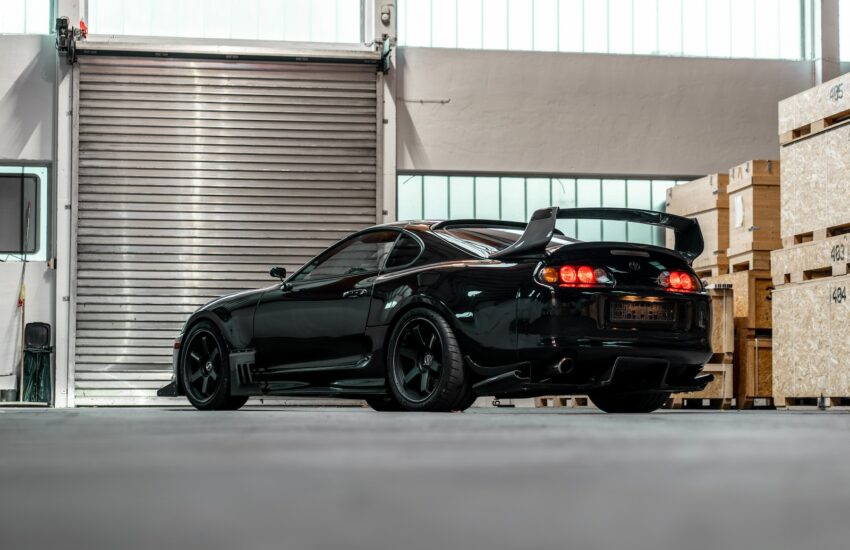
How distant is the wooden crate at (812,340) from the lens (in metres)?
10.7

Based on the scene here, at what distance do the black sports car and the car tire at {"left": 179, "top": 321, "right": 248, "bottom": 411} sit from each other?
31 centimetres

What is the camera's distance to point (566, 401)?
1392cm

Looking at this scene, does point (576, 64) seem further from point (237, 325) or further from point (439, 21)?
point (237, 325)

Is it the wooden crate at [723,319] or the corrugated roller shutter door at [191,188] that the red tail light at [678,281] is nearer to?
the wooden crate at [723,319]

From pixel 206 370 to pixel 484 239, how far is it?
255 cm

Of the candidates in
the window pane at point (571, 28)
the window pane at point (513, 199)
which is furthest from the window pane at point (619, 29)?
the window pane at point (513, 199)

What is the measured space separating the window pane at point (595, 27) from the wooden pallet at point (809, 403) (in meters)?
7.00

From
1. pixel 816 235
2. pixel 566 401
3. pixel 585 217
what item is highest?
pixel 816 235

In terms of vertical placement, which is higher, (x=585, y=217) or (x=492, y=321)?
(x=585, y=217)

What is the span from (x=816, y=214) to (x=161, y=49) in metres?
8.85

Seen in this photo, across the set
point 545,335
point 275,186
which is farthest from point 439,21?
point 545,335

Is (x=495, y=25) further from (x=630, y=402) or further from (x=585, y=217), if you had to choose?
(x=585, y=217)

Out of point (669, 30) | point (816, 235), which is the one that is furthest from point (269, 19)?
point (816, 235)

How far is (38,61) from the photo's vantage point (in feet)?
54.0
